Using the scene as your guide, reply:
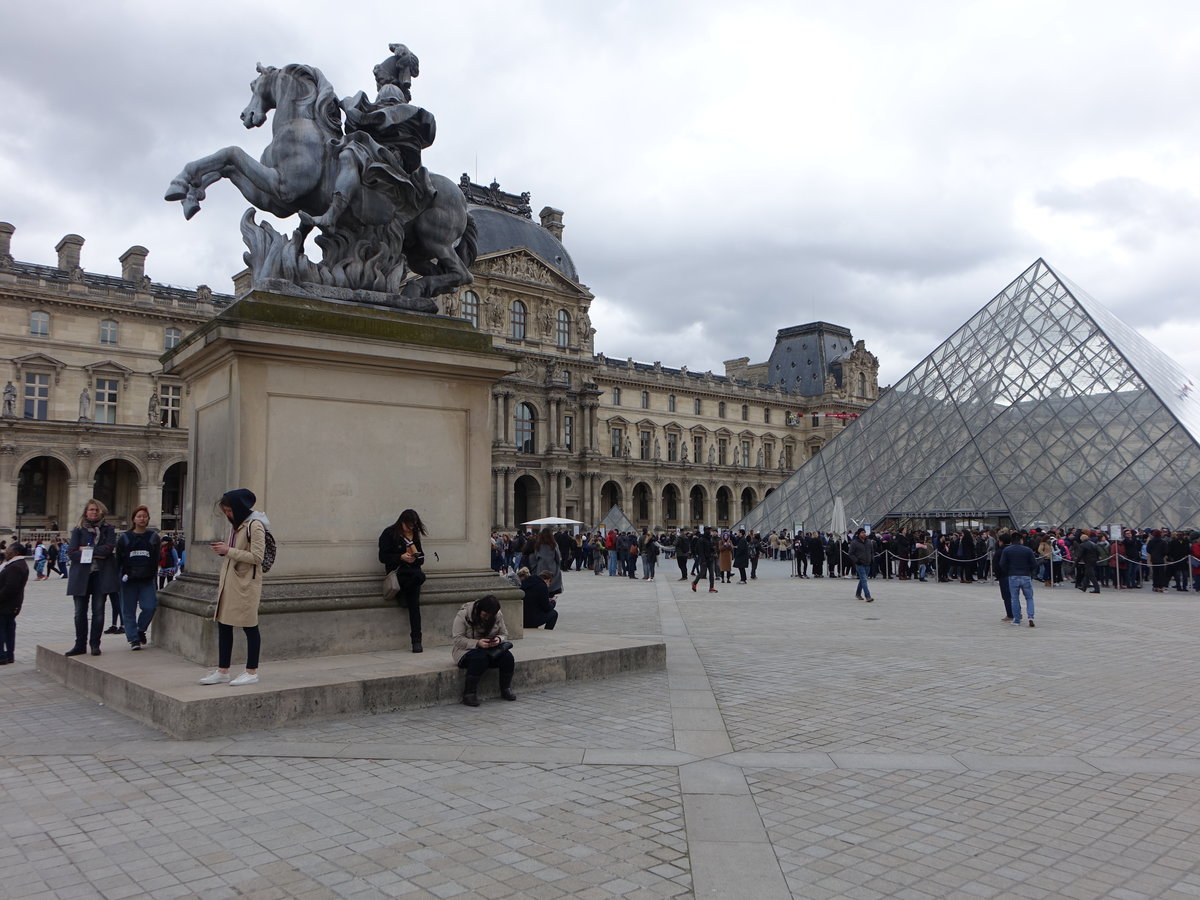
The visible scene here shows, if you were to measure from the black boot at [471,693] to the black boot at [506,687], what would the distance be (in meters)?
0.23

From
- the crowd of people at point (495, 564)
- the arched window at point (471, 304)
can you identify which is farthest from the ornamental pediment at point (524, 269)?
the crowd of people at point (495, 564)

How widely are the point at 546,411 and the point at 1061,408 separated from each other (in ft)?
109

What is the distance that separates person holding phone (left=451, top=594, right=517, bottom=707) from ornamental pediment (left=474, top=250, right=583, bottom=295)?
47.5 meters

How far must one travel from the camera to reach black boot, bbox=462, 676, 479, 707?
5.60 m

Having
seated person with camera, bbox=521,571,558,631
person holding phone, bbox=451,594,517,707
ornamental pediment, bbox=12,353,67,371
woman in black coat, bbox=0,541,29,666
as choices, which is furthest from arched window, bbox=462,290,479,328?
person holding phone, bbox=451,594,517,707

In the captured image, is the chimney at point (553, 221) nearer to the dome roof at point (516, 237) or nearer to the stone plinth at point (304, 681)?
the dome roof at point (516, 237)

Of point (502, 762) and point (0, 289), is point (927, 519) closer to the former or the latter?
point (502, 762)

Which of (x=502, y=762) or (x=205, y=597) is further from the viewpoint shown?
(x=205, y=597)

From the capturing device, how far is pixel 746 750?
4691 mm

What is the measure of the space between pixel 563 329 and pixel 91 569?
50738 millimetres

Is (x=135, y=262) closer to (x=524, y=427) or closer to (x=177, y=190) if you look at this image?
(x=524, y=427)

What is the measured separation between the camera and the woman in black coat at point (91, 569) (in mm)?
6895

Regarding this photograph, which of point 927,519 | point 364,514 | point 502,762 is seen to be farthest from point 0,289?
point 502,762

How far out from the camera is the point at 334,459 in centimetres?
627
